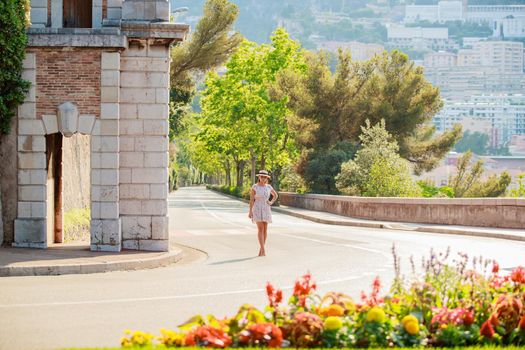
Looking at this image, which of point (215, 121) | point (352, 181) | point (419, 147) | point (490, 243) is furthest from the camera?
point (215, 121)

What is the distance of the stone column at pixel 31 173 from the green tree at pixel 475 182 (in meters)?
43.0

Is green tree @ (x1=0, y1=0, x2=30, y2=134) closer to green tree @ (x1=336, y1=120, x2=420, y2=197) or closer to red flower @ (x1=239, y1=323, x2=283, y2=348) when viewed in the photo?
red flower @ (x1=239, y1=323, x2=283, y2=348)

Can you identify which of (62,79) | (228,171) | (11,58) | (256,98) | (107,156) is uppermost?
(256,98)

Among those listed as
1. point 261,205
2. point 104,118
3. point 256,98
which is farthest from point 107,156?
Result: point 256,98

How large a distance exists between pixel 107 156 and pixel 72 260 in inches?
123

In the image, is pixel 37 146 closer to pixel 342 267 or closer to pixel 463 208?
Result: pixel 342 267

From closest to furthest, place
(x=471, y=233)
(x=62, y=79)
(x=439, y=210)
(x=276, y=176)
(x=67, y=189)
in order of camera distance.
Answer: (x=62, y=79)
(x=67, y=189)
(x=471, y=233)
(x=439, y=210)
(x=276, y=176)

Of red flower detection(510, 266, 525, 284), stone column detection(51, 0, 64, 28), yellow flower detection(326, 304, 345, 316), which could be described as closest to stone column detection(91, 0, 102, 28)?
stone column detection(51, 0, 64, 28)

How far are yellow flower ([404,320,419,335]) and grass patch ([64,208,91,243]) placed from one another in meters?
15.3

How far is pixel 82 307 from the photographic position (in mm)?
12234

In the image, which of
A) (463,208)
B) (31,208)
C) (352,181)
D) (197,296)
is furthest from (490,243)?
(352,181)

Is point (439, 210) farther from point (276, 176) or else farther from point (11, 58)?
point (276, 176)

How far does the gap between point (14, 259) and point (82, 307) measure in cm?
585

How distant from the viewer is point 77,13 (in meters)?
21.2
